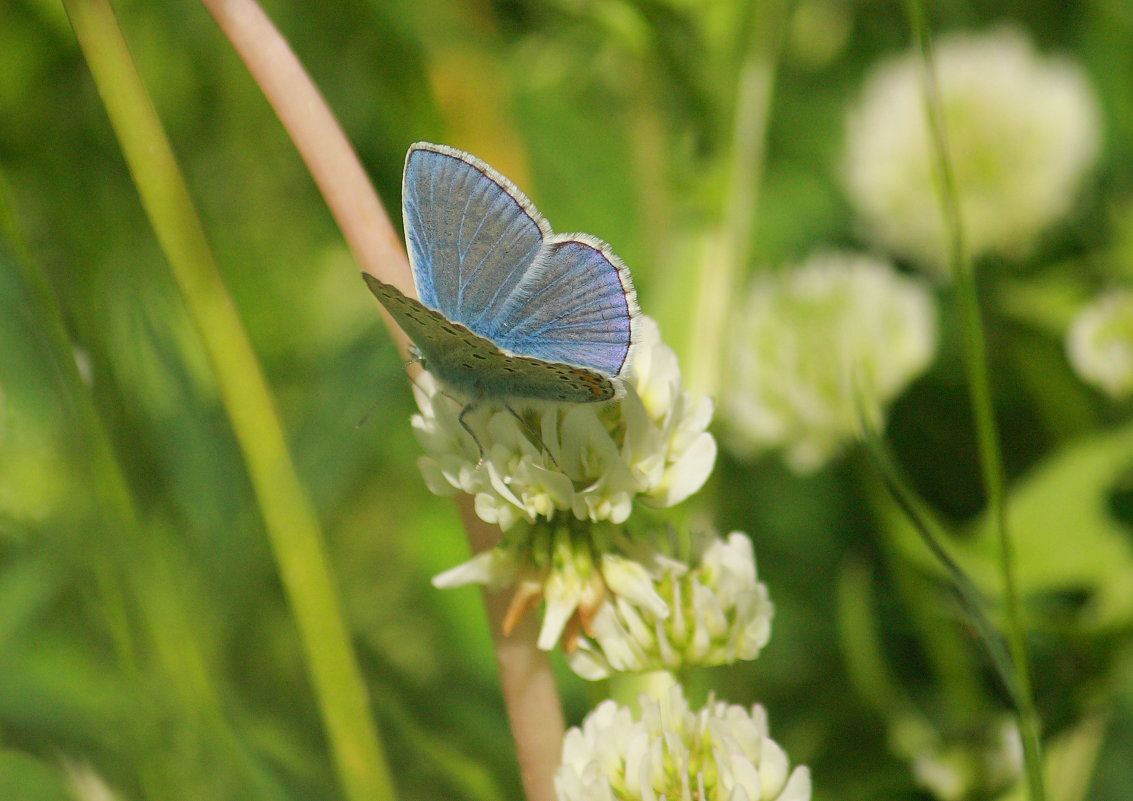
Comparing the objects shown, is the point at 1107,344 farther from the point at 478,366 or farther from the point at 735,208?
the point at 478,366

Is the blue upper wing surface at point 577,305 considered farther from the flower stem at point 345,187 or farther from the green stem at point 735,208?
the green stem at point 735,208

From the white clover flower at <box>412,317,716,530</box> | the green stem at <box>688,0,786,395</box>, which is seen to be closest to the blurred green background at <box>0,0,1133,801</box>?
the green stem at <box>688,0,786,395</box>

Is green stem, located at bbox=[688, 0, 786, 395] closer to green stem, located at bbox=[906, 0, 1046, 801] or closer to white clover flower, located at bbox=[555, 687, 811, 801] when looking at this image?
green stem, located at bbox=[906, 0, 1046, 801]

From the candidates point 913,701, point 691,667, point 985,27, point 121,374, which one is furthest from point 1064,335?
point 121,374

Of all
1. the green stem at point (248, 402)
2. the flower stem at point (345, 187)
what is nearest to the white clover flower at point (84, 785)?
the green stem at point (248, 402)

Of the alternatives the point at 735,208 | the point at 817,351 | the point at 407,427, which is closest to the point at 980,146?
the point at 817,351
